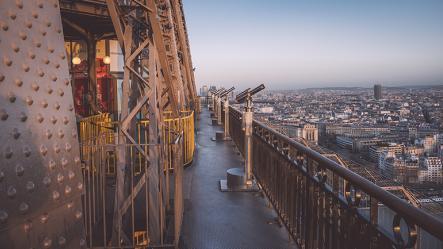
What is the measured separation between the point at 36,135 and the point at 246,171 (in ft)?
20.2

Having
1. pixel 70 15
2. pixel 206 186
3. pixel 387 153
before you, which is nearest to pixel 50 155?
pixel 387 153

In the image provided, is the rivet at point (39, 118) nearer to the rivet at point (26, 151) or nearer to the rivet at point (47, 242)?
the rivet at point (26, 151)

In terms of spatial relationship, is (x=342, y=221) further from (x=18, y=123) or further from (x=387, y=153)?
(x=387, y=153)

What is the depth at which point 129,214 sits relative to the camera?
540cm

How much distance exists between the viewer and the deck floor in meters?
4.70

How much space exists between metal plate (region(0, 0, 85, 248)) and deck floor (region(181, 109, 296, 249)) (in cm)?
319

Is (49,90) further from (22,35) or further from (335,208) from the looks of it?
(335,208)

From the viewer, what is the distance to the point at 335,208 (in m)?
3.00

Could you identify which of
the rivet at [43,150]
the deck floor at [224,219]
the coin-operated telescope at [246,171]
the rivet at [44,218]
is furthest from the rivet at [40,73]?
the coin-operated telescope at [246,171]

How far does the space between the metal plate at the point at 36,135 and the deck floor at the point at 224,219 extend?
3.19 metres

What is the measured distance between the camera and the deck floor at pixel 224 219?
4695 mm

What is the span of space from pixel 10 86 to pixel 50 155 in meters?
0.36

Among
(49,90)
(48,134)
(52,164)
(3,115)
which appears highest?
(49,90)

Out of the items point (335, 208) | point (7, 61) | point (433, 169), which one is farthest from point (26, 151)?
point (433, 169)
